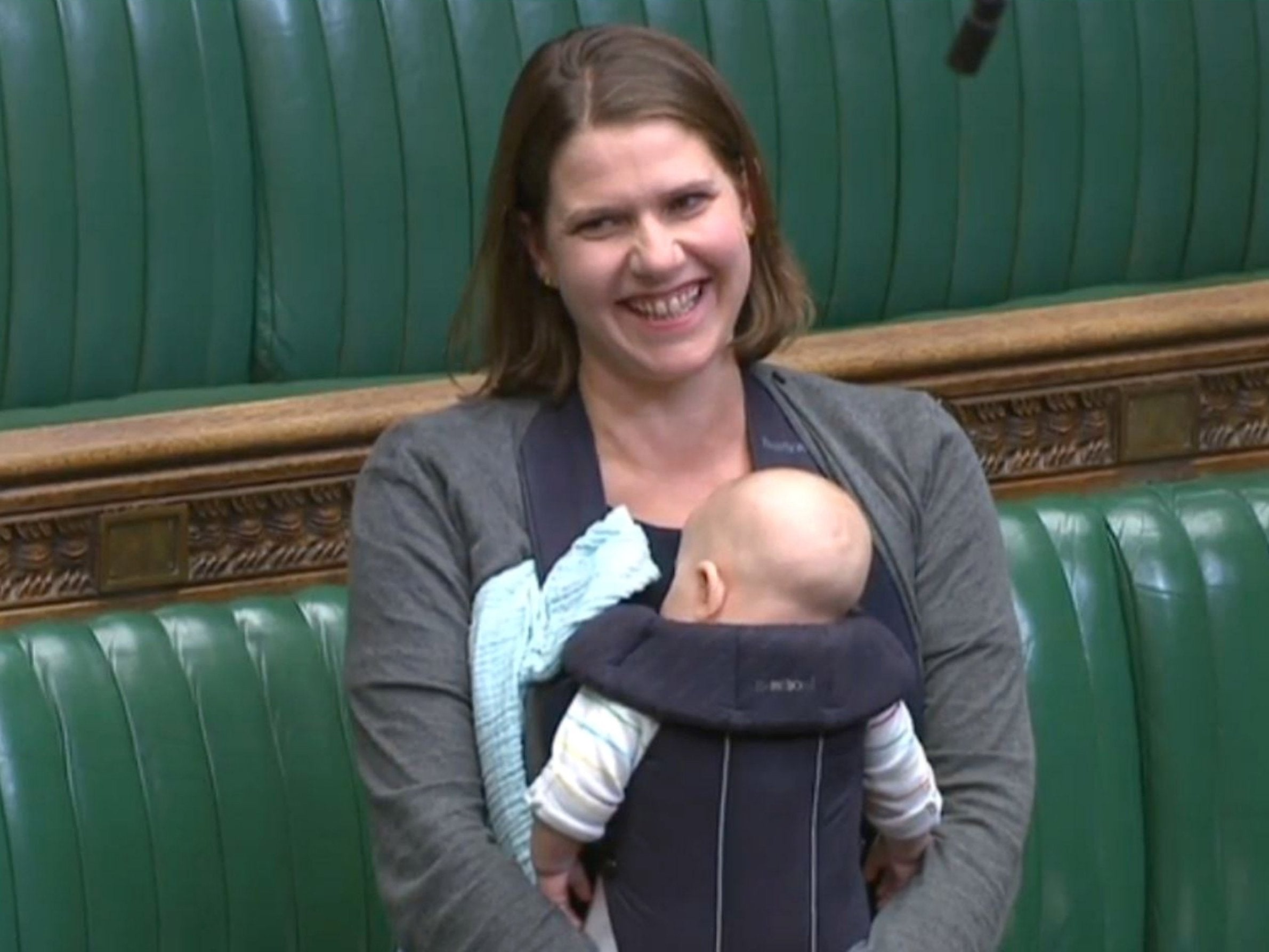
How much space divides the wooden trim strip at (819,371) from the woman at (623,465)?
0.48 meters

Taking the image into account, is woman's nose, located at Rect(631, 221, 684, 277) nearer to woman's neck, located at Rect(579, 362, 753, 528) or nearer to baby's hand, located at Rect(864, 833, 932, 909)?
woman's neck, located at Rect(579, 362, 753, 528)

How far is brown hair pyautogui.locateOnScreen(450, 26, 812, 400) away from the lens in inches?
70.2

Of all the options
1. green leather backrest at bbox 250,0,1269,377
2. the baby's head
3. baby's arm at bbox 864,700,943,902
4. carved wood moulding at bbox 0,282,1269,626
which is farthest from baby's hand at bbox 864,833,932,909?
green leather backrest at bbox 250,0,1269,377

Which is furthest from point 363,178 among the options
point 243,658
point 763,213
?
point 763,213

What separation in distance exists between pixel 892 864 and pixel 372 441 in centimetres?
73

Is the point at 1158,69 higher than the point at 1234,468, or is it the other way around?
the point at 1158,69

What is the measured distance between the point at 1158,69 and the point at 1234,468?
1.72 feet

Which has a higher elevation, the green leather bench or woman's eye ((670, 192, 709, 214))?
woman's eye ((670, 192, 709, 214))

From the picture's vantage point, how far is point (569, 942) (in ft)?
5.52

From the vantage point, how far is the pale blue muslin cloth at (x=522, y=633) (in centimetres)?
170

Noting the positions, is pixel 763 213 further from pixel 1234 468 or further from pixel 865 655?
pixel 1234 468

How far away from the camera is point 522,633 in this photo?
1723 mm

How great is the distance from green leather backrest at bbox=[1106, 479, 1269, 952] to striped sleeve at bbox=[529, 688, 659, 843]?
2.41ft

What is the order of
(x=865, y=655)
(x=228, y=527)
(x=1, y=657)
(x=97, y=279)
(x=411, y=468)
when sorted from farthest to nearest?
(x=97, y=279) < (x=228, y=527) < (x=1, y=657) < (x=411, y=468) < (x=865, y=655)
